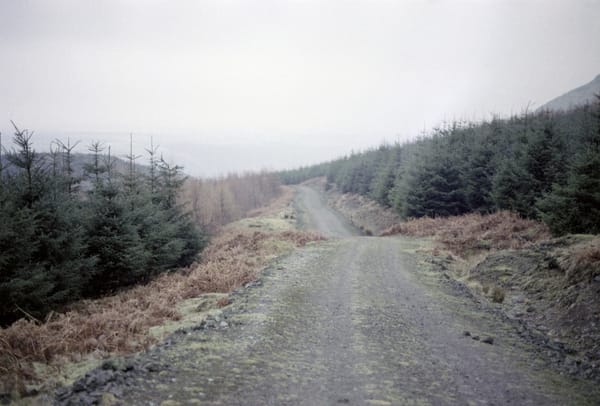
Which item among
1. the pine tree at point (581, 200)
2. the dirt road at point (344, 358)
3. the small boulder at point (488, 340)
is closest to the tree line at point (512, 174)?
the pine tree at point (581, 200)

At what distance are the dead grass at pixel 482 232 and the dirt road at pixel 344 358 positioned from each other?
836 centimetres

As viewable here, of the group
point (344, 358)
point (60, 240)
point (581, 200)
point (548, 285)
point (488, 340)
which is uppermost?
point (581, 200)

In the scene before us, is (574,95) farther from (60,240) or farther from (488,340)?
(60,240)

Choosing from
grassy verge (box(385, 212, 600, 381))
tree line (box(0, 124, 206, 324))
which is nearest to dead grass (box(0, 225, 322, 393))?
tree line (box(0, 124, 206, 324))

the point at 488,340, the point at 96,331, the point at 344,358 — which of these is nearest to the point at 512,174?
the point at 488,340

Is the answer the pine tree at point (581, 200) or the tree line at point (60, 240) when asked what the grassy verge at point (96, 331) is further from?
the pine tree at point (581, 200)

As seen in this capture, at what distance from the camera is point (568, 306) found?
8.59 meters

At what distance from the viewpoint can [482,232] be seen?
67.3 ft

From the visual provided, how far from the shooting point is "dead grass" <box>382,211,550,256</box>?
58.4 feet

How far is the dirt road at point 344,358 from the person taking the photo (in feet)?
16.4

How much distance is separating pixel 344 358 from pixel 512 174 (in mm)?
21486

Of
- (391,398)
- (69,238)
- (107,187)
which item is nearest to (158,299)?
(69,238)

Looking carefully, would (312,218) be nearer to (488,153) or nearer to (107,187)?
(488,153)

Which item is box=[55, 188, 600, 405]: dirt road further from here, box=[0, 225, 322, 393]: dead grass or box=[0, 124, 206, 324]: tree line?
box=[0, 124, 206, 324]: tree line
